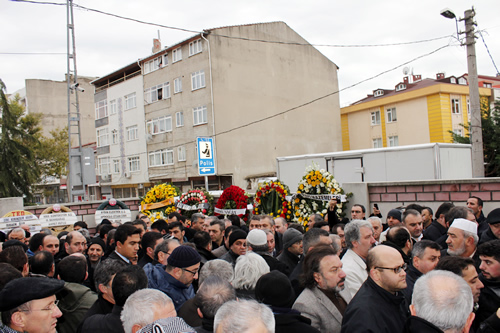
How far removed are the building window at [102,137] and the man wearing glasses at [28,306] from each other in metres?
40.0

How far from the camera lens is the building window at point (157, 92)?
1339 inches

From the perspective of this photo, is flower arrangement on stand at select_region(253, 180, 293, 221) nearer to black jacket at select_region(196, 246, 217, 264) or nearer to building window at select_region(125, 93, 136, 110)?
black jacket at select_region(196, 246, 217, 264)

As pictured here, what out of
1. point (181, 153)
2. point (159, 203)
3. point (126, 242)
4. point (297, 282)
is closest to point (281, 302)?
point (297, 282)

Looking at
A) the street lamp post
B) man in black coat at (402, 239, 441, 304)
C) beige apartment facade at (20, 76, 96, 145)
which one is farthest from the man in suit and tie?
beige apartment facade at (20, 76, 96, 145)

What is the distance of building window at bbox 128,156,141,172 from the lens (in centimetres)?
3684

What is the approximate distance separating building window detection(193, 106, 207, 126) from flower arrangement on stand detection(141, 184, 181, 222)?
18096 mm

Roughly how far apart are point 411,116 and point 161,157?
2011cm

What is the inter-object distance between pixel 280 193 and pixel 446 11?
8.15 metres

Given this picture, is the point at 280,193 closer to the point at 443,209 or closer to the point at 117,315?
the point at 443,209

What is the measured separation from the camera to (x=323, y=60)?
36.9 metres

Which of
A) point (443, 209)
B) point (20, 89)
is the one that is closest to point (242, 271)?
point (443, 209)

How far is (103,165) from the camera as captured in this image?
41.5m

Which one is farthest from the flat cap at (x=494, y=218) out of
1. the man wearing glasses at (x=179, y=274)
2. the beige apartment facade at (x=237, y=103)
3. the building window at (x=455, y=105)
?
the building window at (x=455, y=105)

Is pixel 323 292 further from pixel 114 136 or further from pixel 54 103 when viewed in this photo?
pixel 54 103
